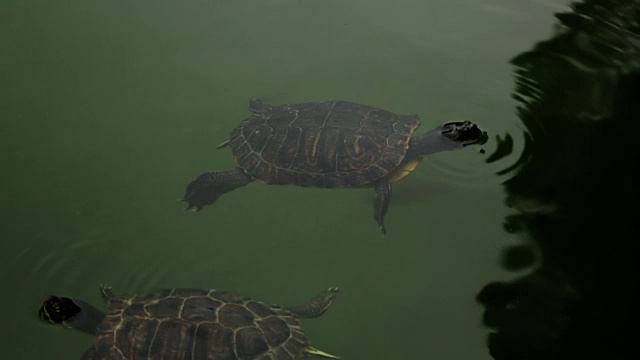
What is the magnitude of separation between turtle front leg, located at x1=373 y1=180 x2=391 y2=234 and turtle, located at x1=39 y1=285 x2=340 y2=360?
2.13 ft

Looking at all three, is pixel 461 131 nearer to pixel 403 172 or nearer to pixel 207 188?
pixel 403 172

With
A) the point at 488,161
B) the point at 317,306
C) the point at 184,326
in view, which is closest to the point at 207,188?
the point at 317,306

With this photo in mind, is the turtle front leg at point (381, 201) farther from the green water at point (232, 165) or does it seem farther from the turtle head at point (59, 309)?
the turtle head at point (59, 309)

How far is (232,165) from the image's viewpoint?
9.70 feet

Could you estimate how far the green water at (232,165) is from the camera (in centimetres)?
243

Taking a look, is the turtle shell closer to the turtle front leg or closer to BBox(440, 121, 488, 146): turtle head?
the turtle front leg

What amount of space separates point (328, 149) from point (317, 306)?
0.75 metres

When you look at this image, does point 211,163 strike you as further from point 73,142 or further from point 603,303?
point 603,303

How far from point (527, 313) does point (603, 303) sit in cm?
31

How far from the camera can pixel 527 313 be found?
2385mm

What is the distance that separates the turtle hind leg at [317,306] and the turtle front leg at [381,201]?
398mm

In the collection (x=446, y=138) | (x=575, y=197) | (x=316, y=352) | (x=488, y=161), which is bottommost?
(x=316, y=352)

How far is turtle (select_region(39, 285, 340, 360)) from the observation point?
1.97m

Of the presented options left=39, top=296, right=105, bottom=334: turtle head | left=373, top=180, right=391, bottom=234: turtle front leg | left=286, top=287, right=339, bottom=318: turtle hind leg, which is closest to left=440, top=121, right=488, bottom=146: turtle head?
left=373, top=180, right=391, bottom=234: turtle front leg
